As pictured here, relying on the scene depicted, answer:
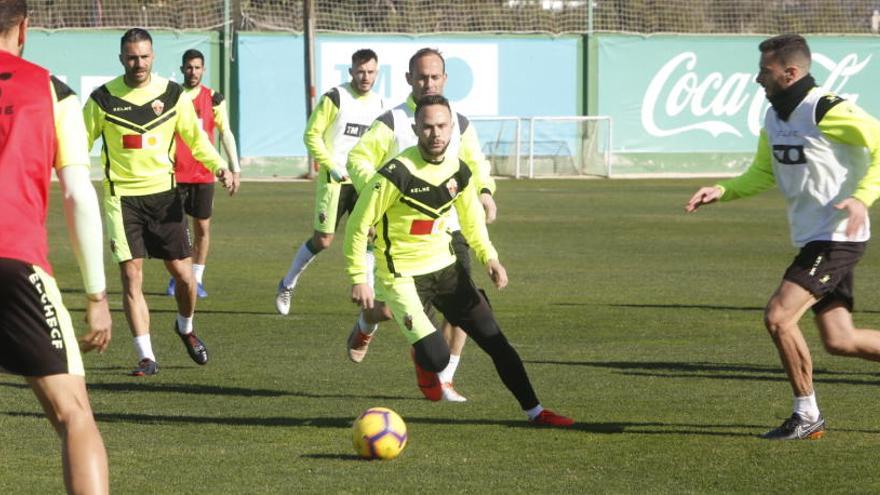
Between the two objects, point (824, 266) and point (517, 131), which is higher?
point (824, 266)

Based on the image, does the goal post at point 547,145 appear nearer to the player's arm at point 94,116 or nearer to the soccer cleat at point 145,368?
the player's arm at point 94,116

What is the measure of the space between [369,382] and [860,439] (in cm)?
325

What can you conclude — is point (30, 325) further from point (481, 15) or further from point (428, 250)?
point (481, 15)

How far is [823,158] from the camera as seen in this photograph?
7887mm

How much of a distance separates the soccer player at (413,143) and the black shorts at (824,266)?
6.40ft

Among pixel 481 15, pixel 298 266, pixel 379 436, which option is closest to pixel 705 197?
pixel 379 436

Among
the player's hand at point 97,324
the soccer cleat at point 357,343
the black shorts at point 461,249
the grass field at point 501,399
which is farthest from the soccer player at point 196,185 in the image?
the player's hand at point 97,324

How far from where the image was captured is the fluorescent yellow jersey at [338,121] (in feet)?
43.0

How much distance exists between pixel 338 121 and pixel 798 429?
628 centimetres

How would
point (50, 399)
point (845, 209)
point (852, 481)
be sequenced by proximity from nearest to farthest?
point (50, 399)
point (852, 481)
point (845, 209)

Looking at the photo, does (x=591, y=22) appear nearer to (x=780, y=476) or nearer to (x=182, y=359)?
(x=182, y=359)

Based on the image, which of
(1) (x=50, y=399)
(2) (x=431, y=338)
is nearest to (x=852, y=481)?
(2) (x=431, y=338)

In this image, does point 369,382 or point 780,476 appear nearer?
point 780,476

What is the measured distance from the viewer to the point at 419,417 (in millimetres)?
8656
